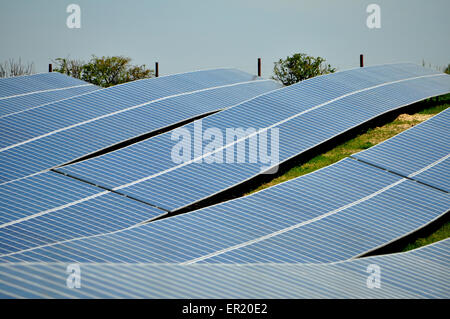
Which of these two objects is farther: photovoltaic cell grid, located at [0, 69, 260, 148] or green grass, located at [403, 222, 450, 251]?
photovoltaic cell grid, located at [0, 69, 260, 148]

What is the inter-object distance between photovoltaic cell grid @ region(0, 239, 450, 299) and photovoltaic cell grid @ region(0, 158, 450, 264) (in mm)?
3166

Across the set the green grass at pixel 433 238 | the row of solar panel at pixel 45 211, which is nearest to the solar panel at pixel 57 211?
the row of solar panel at pixel 45 211

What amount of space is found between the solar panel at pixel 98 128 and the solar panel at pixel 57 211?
1390 millimetres

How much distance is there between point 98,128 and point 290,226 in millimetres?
10726

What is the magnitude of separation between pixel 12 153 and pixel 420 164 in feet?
52.2

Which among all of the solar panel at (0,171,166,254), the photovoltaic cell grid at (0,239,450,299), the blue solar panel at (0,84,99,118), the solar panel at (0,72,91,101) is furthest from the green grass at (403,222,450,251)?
the solar panel at (0,72,91,101)

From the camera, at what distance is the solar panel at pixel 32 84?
30572mm

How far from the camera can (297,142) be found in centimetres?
2384

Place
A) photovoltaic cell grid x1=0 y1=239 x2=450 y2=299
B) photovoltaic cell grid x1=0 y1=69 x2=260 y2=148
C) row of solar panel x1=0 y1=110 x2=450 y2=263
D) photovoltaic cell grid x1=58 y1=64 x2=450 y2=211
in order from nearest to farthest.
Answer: photovoltaic cell grid x1=0 y1=239 x2=450 y2=299
row of solar panel x1=0 y1=110 x2=450 y2=263
photovoltaic cell grid x1=58 y1=64 x2=450 y2=211
photovoltaic cell grid x1=0 y1=69 x2=260 y2=148

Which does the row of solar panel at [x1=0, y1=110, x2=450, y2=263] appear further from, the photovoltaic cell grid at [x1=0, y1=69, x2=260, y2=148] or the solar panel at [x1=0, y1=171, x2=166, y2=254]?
the photovoltaic cell grid at [x1=0, y1=69, x2=260, y2=148]

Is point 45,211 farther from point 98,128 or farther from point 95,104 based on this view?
point 95,104

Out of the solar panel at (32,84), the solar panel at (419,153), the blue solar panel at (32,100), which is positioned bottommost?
the solar panel at (419,153)

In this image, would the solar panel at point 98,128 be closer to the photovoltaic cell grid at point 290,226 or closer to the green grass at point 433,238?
the photovoltaic cell grid at point 290,226

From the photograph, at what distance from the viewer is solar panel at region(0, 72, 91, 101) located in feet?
100
